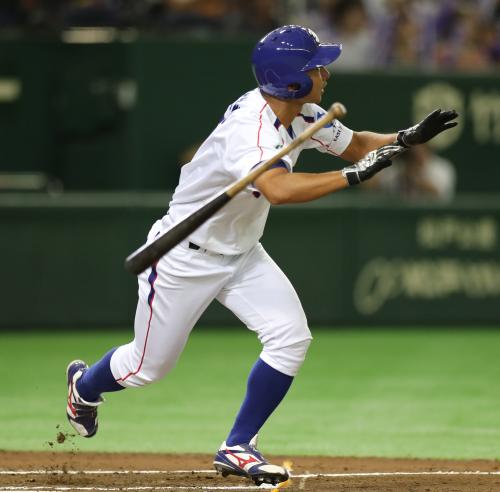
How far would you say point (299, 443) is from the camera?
23.2ft

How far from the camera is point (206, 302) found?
5719 mm

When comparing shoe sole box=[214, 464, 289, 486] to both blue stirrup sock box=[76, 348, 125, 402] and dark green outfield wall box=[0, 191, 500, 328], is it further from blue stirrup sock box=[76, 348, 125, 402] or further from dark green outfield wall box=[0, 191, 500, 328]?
dark green outfield wall box=[0, 191, 500, 328]

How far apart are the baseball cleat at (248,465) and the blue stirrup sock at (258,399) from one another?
0.04m

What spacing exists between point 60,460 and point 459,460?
82.0 inches

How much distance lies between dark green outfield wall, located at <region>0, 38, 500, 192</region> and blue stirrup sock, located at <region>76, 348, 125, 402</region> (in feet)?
18.1

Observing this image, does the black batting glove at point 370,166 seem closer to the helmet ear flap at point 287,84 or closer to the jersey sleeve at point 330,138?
the helmet ear flap at point 287,84

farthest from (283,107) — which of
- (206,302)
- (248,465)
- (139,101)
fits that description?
(139,101)

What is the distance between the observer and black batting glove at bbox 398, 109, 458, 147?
5.61 metres

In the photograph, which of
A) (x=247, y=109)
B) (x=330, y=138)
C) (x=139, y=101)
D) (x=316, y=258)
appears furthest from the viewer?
(x=316, y=258)

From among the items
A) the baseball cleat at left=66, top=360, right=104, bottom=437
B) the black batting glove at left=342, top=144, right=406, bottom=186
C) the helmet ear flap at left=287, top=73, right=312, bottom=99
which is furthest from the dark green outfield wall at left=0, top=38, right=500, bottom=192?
the black batting glove at left=342, top=144, right=406, bottom=186

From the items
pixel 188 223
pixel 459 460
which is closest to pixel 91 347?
pixel 459 460

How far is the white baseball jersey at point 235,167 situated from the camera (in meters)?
5.30

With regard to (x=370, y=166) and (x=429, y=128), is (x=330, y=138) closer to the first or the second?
(x=429, y=128)

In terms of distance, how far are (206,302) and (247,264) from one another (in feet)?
0.87
